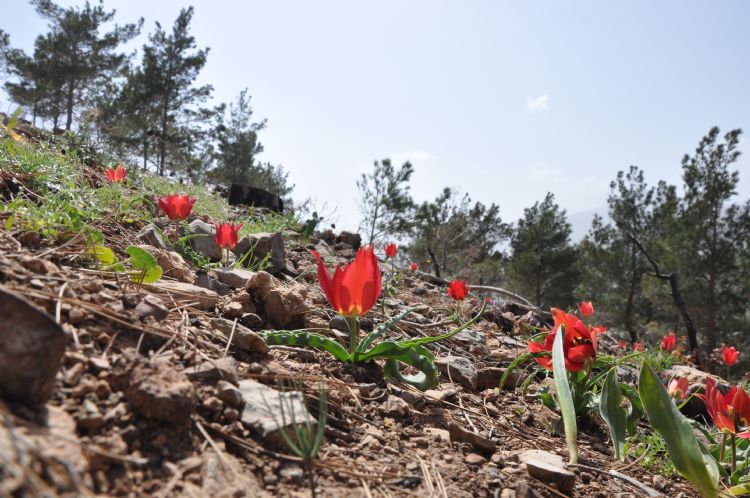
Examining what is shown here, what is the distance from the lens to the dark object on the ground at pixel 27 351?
2.11 ft

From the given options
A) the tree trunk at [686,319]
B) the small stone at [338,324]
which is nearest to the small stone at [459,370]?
the small stone at [338,324]

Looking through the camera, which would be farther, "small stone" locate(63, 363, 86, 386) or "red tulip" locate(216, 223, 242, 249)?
"red tulip" locate(216, 223, 242, 249)

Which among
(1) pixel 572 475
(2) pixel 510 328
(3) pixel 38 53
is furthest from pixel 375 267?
(3) pixel 38 53

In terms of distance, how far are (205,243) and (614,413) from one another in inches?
82.0

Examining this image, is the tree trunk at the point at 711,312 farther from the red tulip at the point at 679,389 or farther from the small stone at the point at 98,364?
the small stone at the point at 98,364

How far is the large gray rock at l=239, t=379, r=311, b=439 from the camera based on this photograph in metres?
0.88

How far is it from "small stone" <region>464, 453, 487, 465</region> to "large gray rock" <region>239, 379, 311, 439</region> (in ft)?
1.46

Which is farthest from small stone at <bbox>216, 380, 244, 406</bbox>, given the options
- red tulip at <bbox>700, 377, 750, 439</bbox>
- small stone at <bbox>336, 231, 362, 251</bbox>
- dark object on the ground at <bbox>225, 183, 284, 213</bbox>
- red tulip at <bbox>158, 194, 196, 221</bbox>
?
dark object on the ground at <bbox>225, 183, 284, 213</bbox>

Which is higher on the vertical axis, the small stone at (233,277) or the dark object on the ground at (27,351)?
the small stone at (233,277)

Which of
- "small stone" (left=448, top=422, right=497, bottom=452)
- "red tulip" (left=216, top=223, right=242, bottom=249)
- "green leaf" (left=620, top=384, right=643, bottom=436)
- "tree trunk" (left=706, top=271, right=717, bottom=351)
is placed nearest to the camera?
"small stone" (left=448, top=422, right=497, bottom=452)

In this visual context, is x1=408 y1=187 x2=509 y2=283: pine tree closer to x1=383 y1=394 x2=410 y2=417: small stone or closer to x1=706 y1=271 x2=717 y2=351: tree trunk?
x1=706 y1=271 x2=717 y2=351: tree trunk

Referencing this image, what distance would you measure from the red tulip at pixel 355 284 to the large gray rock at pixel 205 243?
1286mm

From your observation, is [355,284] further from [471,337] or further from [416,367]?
[471,337]

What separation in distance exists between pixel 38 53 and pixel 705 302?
26218 mm
